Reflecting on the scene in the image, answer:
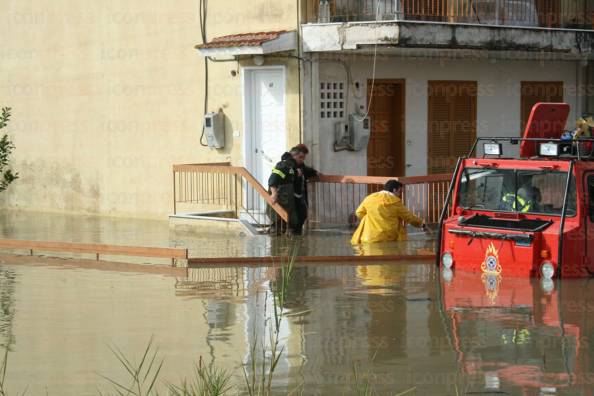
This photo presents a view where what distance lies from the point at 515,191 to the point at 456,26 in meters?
6.62

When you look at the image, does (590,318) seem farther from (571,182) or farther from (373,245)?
(373,245)

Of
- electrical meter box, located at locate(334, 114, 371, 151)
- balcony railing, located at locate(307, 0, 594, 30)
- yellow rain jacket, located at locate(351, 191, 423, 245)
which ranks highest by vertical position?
balcony railing, located at locate(307, 0, 594, 30)

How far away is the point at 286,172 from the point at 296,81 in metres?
2.05

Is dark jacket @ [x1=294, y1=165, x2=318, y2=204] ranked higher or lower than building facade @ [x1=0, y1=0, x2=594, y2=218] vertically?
lower

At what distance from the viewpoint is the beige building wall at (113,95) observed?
22.5 metres

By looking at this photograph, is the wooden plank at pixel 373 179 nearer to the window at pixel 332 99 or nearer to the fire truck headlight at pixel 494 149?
the window at pixel 332 99

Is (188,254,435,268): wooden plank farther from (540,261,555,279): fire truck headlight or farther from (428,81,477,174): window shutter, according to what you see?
(428,81,477,174): window shutter

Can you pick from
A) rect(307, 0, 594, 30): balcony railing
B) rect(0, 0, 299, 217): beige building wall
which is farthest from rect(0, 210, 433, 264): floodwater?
rect(307, 0, 594, 30): balcony railing

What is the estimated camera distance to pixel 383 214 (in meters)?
18.1

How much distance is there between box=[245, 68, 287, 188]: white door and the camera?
21516 mm

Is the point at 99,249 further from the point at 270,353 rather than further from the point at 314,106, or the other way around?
the point at 270,353

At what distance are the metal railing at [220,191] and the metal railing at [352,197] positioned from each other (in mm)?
931

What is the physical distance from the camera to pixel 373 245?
59.3 feet

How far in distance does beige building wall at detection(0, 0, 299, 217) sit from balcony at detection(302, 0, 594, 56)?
2.74 ft
